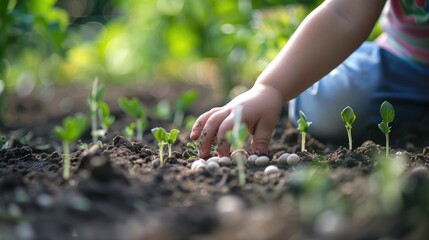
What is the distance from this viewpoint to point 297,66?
70.2 inches

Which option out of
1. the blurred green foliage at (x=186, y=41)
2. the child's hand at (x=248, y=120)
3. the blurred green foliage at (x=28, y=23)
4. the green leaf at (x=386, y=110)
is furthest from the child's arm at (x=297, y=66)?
the blurred green foliage at (x=28, y=23)

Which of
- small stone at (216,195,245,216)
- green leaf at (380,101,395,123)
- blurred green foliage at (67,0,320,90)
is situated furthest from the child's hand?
blurred green foliage at (67,0,320,90)

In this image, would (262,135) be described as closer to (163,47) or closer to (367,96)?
(367,96)

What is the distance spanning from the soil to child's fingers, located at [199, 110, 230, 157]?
3.7 inches

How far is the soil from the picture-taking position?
917mm

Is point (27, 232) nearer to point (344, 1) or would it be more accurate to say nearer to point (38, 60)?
point (344, 1)

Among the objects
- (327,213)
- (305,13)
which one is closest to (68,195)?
(327,213)

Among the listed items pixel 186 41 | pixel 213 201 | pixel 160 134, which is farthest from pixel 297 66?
pixel 186 41

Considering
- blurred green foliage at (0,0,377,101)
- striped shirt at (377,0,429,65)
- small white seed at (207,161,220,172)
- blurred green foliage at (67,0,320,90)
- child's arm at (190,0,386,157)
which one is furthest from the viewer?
blurred green foliage at (0,0,377,101)

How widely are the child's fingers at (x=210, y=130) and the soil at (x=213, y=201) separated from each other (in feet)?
0.31

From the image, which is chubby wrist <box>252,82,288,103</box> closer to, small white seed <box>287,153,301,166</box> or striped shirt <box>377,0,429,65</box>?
small white seed <box>287,153,301,166</box>

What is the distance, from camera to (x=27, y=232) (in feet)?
3.27

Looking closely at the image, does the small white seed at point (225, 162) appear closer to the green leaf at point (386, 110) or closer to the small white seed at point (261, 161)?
the small white seed at point (261, 161)

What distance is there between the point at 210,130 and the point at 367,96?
92 cm
